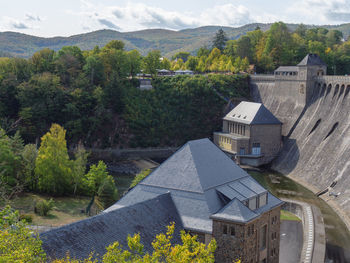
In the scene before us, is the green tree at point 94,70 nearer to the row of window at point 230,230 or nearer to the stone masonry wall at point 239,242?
the stone masonry wall at point 239,242

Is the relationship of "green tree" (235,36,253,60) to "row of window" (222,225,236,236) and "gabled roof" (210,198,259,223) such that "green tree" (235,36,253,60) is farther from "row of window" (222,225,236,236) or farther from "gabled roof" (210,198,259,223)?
"row of window" (222,225,236,236)

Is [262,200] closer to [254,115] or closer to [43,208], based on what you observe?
[43,208]

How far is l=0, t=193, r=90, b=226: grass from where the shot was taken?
145 ft

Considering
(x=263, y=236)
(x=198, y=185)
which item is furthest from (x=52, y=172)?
(x=263, y=236)

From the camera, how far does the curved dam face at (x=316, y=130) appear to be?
194ft

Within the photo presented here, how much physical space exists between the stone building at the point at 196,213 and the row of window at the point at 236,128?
46.8 m

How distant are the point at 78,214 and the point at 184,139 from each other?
45.8m

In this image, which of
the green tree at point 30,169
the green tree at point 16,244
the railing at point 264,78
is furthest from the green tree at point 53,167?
the railing at point 264,78

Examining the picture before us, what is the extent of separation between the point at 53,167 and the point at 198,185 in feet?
96.4

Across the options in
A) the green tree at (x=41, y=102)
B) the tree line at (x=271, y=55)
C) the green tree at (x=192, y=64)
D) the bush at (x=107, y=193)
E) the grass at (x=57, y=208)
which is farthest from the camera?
the green tree at (x=192, y=64)

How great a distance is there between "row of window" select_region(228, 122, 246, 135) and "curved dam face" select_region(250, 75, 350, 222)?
26.1ft

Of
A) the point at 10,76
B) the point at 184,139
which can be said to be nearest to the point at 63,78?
the point at 10,76

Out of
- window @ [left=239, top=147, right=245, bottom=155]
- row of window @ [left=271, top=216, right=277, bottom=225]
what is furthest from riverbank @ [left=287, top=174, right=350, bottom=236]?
row of window @ [left=271, top=216, right=277, bottom=225]

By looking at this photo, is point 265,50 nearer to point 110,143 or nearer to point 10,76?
point 110,143
